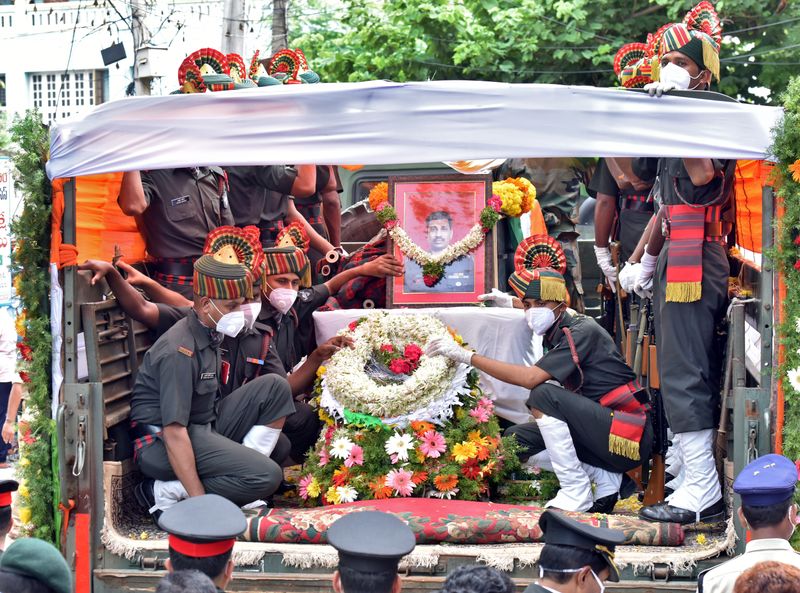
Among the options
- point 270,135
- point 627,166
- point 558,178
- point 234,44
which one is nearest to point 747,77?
point 558,178

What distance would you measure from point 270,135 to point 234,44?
33.7 ft

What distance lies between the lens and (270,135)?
17.6 ft

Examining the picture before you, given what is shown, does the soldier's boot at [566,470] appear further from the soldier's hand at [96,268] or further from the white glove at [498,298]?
the soldier's hand at [96,268]

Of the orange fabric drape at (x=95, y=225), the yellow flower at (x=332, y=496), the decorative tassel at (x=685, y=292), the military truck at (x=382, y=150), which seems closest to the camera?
the military truck at (x=382, y=150)

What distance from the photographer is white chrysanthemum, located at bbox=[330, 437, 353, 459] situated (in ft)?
20.8

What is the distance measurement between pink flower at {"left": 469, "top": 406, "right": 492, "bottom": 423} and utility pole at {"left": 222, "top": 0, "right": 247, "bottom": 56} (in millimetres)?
9573

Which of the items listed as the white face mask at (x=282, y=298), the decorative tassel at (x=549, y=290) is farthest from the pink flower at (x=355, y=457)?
the decorative tassel at (x=549, y=290)

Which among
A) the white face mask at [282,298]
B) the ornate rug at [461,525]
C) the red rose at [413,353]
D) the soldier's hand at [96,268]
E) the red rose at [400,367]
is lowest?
the ornate rug at [461,525]

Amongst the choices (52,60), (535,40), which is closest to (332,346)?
(535,40)

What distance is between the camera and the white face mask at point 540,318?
21.4 feet

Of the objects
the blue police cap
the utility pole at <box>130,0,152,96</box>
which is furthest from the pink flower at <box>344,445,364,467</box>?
the utility pole at <box>130,0,152,96</box>

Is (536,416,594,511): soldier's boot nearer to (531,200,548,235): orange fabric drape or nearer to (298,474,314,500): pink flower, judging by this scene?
(298,474,314,500): pink flower

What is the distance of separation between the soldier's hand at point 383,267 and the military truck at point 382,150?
95.8 inches

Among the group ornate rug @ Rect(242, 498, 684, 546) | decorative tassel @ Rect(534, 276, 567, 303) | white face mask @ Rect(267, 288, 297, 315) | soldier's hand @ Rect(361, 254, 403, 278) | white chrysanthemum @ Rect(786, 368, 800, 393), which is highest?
soldier's hand @ Rect(361, 254, 403, 278)
